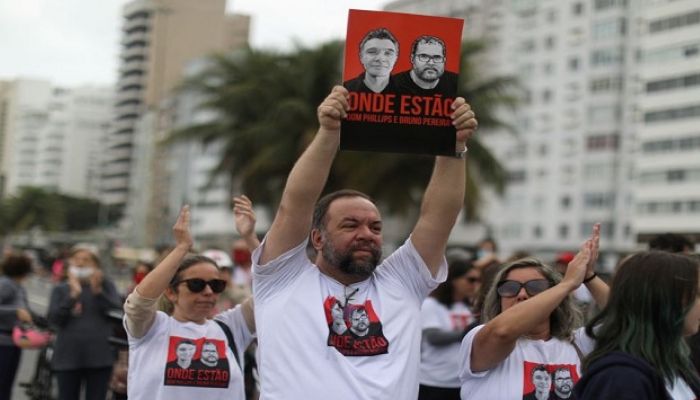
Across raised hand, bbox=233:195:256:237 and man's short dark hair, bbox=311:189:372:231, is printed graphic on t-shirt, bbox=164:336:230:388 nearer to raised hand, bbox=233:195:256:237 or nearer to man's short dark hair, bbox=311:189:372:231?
raised hand, bbox=233:195:256:237

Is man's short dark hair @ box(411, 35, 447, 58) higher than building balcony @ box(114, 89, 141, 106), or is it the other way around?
building balcony @ box(114, 89, 141, 106)

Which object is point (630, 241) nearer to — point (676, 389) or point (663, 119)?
point (663, 119)

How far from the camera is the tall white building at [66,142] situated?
560 feet

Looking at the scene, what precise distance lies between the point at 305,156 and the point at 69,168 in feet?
568

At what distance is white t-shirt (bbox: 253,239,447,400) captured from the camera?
3957 mm

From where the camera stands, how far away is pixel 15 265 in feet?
33.7

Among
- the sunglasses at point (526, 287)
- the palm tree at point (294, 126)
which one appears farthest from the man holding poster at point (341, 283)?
the palm tree at point (294, 126)

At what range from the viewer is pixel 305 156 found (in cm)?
409

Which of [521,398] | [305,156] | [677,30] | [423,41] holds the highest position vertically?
[677,30]

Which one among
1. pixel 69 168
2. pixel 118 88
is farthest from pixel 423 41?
pixel 69 168

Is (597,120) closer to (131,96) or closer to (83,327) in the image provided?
(83,327)

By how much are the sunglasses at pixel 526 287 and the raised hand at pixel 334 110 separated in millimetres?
1165

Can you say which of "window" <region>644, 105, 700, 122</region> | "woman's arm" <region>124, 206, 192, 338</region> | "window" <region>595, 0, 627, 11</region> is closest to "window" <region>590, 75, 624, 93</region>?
"window" <region>644, 105, 700, 122</region>

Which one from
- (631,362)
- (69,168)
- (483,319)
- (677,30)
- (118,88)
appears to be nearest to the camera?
(631,362)
